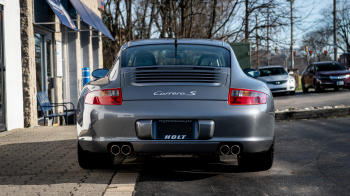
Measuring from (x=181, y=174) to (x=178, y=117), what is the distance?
3.35 feet

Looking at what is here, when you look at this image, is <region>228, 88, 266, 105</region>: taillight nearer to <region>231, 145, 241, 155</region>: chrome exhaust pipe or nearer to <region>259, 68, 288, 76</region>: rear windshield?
<region>231, 145, 241, 155</region>: chrome exhaust pipe

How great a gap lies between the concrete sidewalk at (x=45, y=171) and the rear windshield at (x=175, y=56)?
50.8 inches

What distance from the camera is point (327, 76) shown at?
2295cm

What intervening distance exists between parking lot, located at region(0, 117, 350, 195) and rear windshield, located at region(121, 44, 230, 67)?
1.22 meters

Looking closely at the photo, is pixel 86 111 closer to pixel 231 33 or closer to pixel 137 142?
pixel 137 142

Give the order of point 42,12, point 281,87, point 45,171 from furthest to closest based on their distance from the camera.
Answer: point 281,87 → point 42,12 → point 45,171

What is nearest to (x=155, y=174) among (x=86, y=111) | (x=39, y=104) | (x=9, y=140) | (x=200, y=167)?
(x=200, y=167)

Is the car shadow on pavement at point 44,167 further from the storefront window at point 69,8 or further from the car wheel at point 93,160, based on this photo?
the storefront window at point 69,8

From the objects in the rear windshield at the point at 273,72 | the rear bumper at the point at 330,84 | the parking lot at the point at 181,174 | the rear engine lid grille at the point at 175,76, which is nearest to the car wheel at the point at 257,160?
the parking lot at the point at 181,174

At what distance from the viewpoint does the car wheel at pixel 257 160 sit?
16.6 ft

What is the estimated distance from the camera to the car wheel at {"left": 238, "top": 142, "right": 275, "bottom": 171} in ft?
16.6

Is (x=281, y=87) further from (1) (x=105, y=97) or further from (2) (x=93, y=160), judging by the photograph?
(1) (x=105, y=97)

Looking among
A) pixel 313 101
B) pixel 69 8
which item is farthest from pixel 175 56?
pixel 313 101

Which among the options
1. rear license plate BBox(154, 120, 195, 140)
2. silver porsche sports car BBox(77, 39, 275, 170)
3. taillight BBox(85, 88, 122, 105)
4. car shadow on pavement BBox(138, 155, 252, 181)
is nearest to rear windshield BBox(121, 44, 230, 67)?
silver porsche sports car BBox(77, 39, 275, 170)
